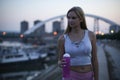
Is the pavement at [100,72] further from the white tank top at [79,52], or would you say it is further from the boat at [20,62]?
the boat at [20,62]

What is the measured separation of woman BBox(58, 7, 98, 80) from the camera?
362 centimetres

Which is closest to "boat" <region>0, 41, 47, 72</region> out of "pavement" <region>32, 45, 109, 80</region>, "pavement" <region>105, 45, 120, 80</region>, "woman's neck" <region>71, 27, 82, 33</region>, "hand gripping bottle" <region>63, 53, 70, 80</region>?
"pavement" <region>32, 45, 109, 80</region>

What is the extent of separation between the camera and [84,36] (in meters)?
3.74

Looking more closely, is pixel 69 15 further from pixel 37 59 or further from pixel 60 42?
pixel 37 59

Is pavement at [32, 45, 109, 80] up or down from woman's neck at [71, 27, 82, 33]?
down

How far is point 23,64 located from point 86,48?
56729mm

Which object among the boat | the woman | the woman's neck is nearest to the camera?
the woman

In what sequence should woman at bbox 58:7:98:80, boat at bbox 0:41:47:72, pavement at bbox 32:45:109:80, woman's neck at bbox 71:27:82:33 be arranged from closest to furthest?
woman at bbox 58:7:98:80 < woman's neck at bbox 71:27:82:33 < pavement at bbox 32:45:109:80 < boat at bbox 0:41:47:72

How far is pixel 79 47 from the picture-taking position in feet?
11.9

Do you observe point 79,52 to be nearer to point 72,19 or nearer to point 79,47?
point 79,47

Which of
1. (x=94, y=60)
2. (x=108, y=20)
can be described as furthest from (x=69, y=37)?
(x=108, y=20)

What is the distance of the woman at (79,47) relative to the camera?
3.62 metres

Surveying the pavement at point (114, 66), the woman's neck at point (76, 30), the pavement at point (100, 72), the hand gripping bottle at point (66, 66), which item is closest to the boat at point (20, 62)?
the pavement at point (100, 72)

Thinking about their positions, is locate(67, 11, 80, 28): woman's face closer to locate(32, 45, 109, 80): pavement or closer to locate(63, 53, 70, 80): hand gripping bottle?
locate(63, 53, 70, 80): hand gripping bottle
